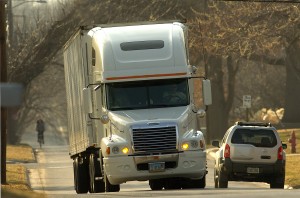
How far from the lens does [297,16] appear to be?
47875mm

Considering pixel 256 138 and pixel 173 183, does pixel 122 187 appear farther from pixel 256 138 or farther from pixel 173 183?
pixel 173 183

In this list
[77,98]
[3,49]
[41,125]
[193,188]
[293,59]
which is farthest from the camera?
[41,125]

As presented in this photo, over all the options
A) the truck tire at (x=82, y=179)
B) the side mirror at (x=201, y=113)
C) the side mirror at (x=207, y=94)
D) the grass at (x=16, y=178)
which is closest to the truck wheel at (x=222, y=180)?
the truck tire at (x=82, y=179)

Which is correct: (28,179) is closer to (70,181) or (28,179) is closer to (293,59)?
(70,181)

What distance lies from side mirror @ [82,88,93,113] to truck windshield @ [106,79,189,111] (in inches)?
15.0

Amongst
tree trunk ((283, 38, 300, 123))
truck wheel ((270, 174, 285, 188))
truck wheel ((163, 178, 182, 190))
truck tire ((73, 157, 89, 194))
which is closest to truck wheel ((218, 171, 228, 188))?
truck wheel ((270, 174, 285, 188))

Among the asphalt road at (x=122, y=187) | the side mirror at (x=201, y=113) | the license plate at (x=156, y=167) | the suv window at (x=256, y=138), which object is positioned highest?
the side mirror at (x=201, y=113)

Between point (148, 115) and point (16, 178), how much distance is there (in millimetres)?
13766

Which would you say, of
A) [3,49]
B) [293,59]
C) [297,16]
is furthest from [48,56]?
[3,49]

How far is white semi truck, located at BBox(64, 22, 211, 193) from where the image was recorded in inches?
897

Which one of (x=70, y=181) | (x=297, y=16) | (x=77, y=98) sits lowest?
(x=70, y=181)

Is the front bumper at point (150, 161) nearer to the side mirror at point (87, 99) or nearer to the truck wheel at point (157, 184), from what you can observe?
the side mirror at point (87, 99)

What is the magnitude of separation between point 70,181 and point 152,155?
1436 cm

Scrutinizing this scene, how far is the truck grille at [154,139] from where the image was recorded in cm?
2277
